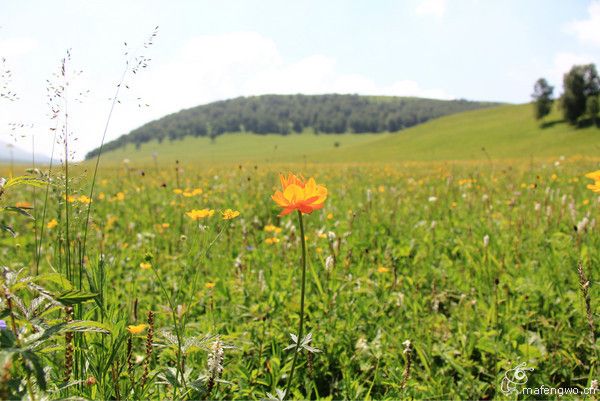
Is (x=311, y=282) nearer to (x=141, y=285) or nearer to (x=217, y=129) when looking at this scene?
(x=141, y=285)

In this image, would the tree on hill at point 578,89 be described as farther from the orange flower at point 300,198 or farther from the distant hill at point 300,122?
the distant hill at point 300,122

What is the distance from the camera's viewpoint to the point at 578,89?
2090 inches

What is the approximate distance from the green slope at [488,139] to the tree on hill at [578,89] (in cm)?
197

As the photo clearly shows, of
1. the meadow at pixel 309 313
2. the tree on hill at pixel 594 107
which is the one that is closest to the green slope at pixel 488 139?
the tree on hill at pixel 594 107

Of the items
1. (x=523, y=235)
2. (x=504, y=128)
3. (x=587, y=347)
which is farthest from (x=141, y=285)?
(x=504, y=128)

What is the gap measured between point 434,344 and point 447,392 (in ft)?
1.21

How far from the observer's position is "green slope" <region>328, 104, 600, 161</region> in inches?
1645

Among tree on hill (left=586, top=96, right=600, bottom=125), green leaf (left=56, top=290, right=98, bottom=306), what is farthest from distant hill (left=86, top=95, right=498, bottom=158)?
green leaf (left=56, top=290, right=98, bottom=306)

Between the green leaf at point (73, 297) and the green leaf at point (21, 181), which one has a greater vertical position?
the green leaf at point (21, 181)

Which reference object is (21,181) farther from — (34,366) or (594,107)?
(594,107)

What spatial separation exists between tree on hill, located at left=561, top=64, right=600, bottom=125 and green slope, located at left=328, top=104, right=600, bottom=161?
77.5 inches

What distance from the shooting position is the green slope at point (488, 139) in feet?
137

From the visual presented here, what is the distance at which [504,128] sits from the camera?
54.9 m

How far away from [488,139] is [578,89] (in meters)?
14.2
